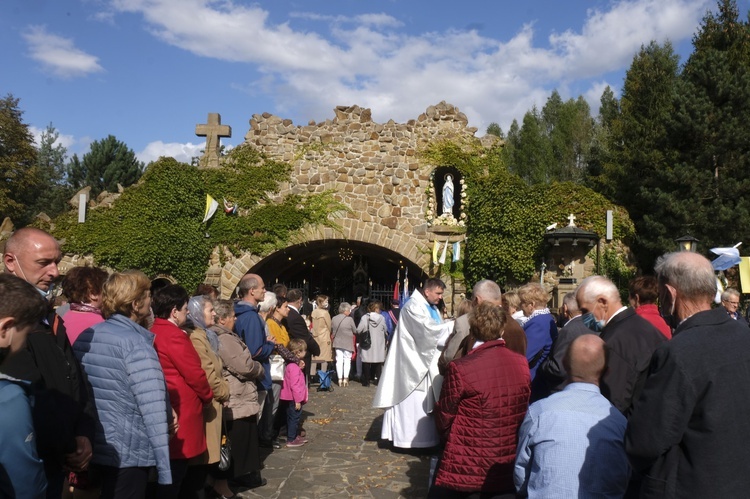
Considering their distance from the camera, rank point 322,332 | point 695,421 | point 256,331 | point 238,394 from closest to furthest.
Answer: point 695,421
point 238,394
point 256,331
point 322,332

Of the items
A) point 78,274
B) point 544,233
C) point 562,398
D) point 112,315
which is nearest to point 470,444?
point 562,398

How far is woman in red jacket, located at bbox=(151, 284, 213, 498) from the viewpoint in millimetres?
4418

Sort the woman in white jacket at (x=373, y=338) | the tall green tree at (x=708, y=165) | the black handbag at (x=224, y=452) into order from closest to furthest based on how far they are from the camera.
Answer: the black handbag at (x=224, y=452)
the woman in white jacket at (x=373, y=338)
the tall green tree at (x=708, y=165)

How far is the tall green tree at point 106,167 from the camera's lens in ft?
140

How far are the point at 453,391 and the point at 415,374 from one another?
3.32 meters

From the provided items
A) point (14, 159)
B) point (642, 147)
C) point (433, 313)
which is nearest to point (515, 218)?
point (642, 147)

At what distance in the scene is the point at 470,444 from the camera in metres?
4.08

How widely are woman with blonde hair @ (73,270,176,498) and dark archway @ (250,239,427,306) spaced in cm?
1488

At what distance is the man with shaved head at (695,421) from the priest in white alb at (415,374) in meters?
4.66

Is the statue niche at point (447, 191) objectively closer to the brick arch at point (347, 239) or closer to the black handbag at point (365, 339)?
the brick arch at point (347, 239)

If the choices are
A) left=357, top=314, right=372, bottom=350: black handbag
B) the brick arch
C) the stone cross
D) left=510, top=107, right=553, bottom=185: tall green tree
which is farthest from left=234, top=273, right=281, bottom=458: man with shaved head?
left=510, top=107, right=553, bottom=185: tall green tree

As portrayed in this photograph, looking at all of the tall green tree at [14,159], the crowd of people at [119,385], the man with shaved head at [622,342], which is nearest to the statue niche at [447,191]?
the crowd of people at [119,385]

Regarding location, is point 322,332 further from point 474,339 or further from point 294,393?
point 474,339

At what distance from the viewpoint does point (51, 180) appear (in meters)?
44.3
